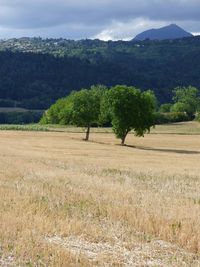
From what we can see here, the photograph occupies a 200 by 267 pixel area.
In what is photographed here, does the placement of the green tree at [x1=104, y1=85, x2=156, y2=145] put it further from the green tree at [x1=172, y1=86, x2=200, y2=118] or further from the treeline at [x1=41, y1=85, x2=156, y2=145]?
the green tree at [x1=172, y1=86, x2=200, y2=118]

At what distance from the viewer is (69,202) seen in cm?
1370

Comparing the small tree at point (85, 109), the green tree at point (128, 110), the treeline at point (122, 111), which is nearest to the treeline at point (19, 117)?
the small tree at point (85, 109)

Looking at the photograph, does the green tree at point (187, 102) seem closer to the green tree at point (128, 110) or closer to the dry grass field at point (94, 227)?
the green tree at point (128, 110)

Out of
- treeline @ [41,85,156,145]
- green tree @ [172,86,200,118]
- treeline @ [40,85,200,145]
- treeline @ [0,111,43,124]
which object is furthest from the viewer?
treeline @ [0,111,43,124]

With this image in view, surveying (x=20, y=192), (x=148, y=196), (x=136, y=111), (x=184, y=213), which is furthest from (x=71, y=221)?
(x=136, y=111)

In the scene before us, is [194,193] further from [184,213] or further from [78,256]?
[78,256]

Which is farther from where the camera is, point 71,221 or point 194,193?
point 194,193

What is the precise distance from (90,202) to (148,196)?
2832mm

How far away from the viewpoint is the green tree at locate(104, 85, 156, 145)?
260ft

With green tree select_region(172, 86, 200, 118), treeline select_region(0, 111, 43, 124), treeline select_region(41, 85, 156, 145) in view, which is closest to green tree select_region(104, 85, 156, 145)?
treeline select_region(41, 85, 156, 145)

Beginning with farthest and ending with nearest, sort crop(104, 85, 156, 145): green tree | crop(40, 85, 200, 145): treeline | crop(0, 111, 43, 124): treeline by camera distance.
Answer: crop(0, 111, 43, 124): treeline < crop(40, 85, 200, 145): treeline < crop(104, 85, 156, 145): green tree

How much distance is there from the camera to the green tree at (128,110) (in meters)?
79.2

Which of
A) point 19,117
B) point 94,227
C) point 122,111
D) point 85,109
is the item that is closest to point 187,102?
point 19,117

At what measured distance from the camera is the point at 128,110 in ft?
260
